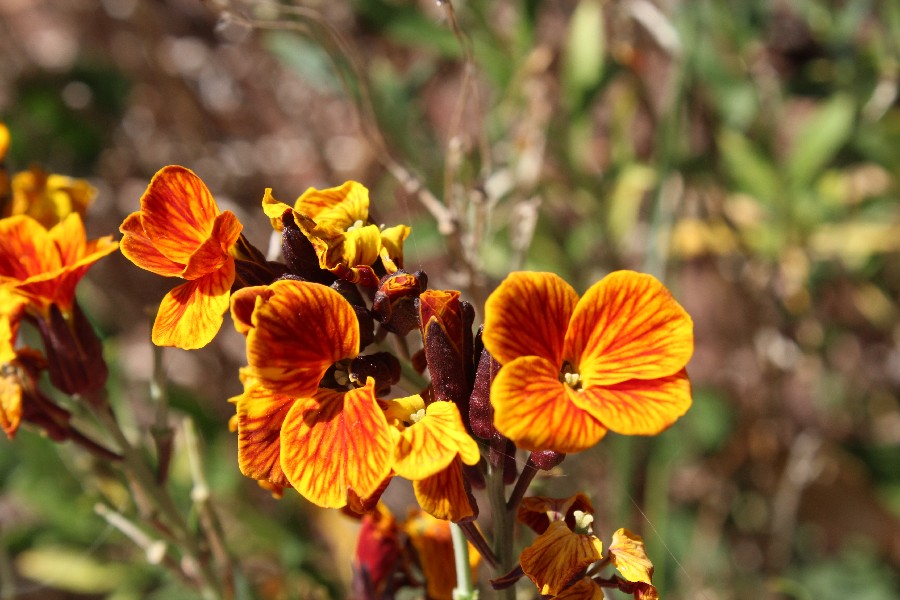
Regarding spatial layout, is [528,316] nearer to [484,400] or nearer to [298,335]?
[484,400]

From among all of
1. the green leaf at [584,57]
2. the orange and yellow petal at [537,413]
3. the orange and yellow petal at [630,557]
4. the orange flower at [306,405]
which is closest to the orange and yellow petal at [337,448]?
the orange flower at [306,405]

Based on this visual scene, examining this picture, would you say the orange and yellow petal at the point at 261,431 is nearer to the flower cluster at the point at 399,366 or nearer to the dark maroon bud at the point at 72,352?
the flower cluster at the point at 399,366

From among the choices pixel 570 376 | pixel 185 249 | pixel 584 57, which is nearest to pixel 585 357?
pixel 570 376

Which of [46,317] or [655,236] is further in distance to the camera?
[655,236]

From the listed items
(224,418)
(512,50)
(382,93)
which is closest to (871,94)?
(512,50)

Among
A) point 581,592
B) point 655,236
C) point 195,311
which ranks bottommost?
point 655,236

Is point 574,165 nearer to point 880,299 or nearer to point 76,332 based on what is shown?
point 880,299

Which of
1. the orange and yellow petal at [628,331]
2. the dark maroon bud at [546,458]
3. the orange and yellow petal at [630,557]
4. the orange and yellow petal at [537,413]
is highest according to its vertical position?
the orange and yellow petal at [628,331]

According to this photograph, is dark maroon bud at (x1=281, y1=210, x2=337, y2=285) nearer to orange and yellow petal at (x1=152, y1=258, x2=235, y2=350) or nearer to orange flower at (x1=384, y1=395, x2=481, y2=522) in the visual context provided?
orange and yellow petal at (x1=152, y1=258, x2=235, y2=350)
